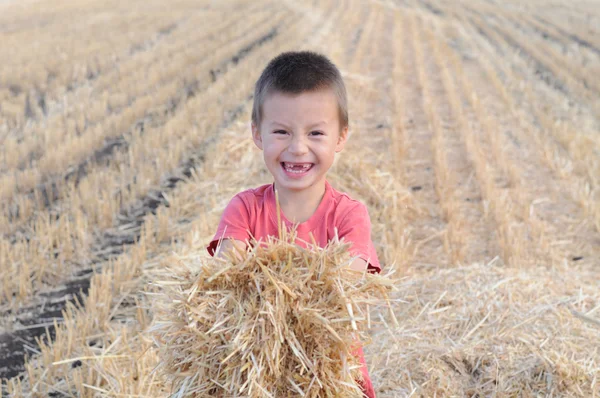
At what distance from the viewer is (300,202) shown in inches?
102

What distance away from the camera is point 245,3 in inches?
818

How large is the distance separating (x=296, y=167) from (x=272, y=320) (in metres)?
0.67

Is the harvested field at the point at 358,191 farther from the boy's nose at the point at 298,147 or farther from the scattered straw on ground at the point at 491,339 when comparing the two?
the boy's nose at the point at 298,147

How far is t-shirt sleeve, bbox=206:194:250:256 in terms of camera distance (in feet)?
8.18

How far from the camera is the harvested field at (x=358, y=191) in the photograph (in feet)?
12.3

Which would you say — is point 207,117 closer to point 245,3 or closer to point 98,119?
point 98,119

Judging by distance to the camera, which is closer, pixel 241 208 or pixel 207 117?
pixel 241 208

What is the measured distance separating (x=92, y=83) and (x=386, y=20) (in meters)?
10.2

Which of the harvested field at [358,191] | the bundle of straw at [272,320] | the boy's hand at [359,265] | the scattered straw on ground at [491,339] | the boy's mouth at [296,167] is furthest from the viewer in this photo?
the harvested field at [358,191]

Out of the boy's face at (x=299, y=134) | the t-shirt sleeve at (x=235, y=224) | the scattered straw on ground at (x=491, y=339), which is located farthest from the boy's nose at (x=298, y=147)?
the scattered straw on ground at (x=491, y=339)

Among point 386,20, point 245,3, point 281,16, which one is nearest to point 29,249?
point 281,16

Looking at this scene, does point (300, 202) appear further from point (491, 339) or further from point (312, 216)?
point (491, 339)

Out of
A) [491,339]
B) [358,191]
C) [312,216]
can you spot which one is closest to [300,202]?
[312,216]

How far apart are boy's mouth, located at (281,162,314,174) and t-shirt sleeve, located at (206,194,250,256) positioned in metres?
0.23
